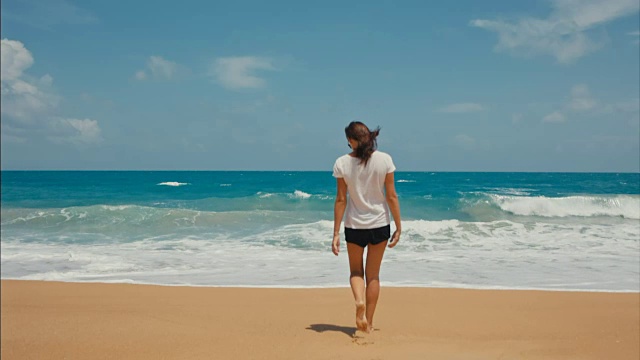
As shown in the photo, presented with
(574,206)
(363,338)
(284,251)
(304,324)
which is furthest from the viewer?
(574,206)

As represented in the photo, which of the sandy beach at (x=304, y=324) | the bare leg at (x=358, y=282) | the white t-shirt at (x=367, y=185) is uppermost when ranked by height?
the white t-shirt at (x=367, y=185)

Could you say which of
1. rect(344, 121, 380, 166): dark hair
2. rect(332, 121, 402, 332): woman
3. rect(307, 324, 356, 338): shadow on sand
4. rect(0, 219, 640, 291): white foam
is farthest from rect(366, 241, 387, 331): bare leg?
rect(0, 219, 640, 291): white foam

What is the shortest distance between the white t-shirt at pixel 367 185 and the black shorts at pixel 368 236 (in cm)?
4

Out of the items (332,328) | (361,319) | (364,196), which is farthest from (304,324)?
(364,196)

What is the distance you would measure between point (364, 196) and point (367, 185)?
0.09m

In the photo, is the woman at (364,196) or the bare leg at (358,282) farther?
the bare leg at (358,282)

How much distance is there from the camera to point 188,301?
6180mm

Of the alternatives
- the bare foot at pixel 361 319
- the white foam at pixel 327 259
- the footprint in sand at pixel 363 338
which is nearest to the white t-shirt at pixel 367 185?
the bare foot at pixel 361 319

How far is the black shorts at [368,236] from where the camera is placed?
13.9 ft

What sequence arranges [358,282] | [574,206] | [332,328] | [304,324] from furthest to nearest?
[574,206]
[304,324]
[332,328]
[358,282]

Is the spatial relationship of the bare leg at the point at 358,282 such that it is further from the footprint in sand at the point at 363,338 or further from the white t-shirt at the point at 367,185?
the white t-shirt at the point at 367,185

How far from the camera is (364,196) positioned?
13.8 ft

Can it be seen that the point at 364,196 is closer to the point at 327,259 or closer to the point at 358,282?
the point at 358,282

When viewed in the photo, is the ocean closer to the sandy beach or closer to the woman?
the sandy beach
